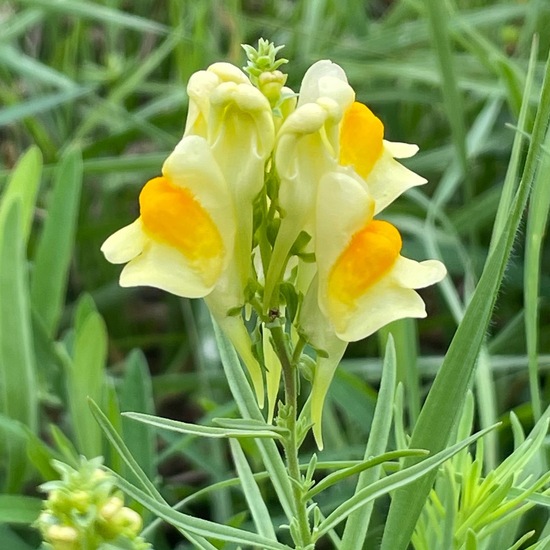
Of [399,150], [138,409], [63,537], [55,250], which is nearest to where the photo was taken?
[63,537]

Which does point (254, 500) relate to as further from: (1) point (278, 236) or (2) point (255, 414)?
(1) point (278, 236)

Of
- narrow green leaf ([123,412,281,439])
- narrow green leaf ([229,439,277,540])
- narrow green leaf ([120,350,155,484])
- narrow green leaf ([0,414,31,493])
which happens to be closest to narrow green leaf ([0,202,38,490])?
narrow green leaf ([0,414,31,493])

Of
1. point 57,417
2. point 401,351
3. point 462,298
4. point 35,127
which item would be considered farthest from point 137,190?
point 401,351

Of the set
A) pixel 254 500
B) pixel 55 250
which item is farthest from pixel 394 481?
pixel 55 250

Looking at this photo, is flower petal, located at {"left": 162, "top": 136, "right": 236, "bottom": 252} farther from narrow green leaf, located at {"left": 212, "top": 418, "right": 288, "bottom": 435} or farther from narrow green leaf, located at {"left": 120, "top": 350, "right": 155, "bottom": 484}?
narrow green leaf, located at {"left": 120, "top": 350, "right": 155, "bottom": 484}

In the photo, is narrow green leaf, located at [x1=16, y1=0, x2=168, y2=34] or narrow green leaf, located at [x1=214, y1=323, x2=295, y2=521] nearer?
narrow green leaf, located at [x1=214, y1=323, x2=295, y2=521]

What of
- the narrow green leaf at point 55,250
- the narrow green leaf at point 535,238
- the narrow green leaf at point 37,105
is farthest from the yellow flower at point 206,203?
the narrow green leaf at point 37,105

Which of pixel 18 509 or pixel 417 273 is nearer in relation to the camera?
pixel 417 273
